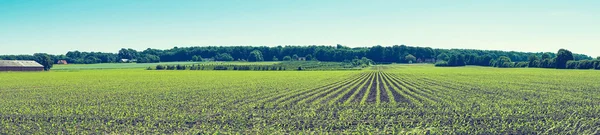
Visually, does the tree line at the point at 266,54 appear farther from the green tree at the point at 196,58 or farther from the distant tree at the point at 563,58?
the distant tree at the point at 563,58

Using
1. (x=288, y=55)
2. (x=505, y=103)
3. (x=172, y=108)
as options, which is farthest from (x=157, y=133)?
(x=288, y=55)

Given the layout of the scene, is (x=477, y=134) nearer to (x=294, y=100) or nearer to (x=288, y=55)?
(x=294, y=100)

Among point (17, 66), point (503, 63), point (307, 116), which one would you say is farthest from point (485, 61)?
point (307, 116)

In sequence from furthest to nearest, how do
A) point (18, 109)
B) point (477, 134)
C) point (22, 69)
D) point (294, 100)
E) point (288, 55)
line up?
1. point (288, 55)
2. point (22, 69)
3. point (294, 100)
4. point (18, 109)
5. point (477, 134)

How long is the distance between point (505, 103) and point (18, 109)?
26.3 metres

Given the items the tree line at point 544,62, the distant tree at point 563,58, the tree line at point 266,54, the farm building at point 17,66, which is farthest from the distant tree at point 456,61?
the farm building at point 17,66

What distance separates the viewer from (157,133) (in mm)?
15930

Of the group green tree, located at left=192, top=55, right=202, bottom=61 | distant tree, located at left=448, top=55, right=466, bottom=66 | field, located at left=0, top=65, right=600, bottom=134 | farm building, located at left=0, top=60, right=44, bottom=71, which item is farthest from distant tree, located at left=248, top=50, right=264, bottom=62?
field, located at left=0, top=65, right=600, bottom=134

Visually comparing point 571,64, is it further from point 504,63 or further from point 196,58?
point 196,58

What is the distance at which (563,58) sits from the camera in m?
107

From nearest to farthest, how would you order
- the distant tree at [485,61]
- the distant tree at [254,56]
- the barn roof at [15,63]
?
the barn roof at [15,63], the distant tree at [485,61], the distant tree at [254,56]

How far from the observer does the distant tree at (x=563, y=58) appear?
107 m

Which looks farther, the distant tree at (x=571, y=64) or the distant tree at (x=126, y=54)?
the distant tree at (x=126, y=54)

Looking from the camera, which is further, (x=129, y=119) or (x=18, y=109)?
(x=18, y=109)
